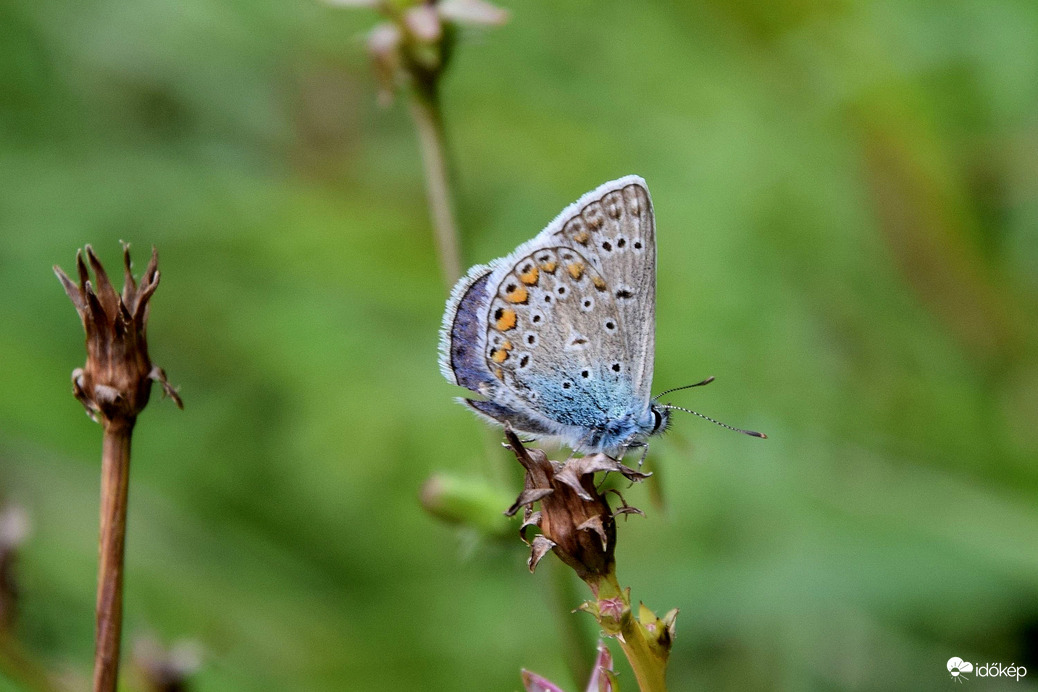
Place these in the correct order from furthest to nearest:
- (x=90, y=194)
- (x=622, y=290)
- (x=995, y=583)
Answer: (x=90, y=194)
(x=995, y=583)
(x=622, y=290)

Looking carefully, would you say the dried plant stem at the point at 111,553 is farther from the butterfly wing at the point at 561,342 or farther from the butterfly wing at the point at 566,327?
the butterfly wing at the point at 561,342

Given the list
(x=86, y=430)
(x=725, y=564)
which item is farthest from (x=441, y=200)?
(x=86, y=430)

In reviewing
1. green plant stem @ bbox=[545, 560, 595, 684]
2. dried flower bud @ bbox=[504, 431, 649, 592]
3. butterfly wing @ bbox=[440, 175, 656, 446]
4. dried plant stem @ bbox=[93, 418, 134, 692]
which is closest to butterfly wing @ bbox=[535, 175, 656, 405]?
butterfly wing @ bbox=[440, 175, 656, 446]

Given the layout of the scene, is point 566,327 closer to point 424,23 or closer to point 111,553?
point 424,23

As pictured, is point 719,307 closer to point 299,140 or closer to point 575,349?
point 575,349

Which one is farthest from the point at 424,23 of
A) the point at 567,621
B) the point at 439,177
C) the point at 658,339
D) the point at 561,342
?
the point at 658,339
